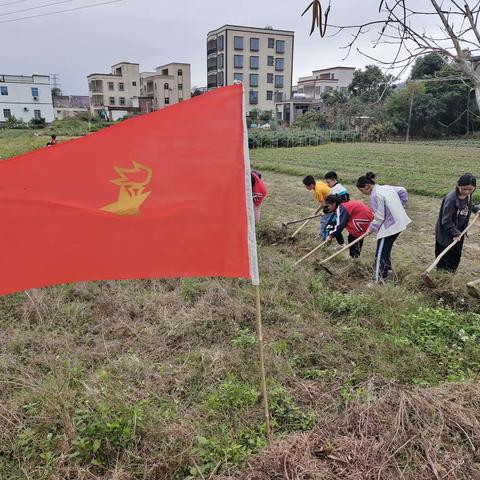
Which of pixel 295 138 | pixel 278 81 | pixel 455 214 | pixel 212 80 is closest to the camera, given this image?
pixel 455 214

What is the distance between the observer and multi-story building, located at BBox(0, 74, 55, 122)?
55781mm

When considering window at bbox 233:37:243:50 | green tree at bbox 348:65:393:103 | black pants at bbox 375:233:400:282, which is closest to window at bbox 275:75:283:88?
window at bbox 233:37:243:50

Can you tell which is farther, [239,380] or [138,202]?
[239,380]

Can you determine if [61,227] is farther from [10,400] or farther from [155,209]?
[10,400]

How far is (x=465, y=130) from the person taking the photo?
136ft

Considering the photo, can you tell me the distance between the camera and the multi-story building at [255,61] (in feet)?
184

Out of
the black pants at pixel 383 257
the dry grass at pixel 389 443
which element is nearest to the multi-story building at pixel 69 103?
the black pants at pixel 383 257

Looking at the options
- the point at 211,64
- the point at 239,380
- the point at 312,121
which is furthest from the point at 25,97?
the point at 239,380

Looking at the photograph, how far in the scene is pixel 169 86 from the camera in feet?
200

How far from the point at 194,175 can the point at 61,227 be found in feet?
2.75

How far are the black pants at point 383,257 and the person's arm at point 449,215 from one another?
62cm

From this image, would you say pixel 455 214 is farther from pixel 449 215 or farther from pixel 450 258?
pixel 450 258

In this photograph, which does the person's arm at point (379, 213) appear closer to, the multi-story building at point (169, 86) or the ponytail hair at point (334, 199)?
the ponytail hair at point (334, 199)

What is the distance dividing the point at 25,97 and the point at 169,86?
1963 cm
